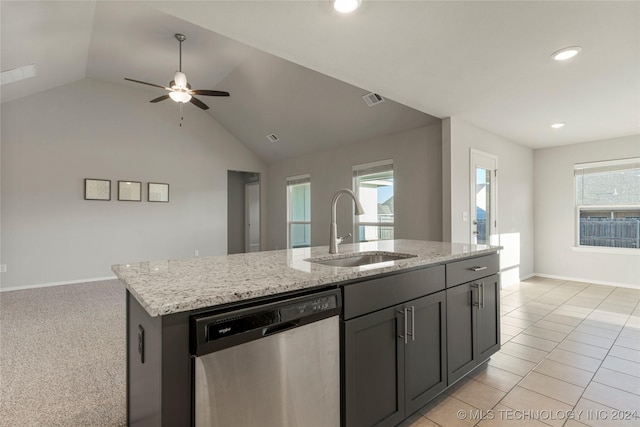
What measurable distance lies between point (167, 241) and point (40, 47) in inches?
143

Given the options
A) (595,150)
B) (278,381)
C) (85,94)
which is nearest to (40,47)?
(85,94)

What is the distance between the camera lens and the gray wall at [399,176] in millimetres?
4383

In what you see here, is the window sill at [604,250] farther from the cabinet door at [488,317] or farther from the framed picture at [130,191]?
the framed picture at [130,191]

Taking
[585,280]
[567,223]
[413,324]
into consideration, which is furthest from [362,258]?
[585,280]

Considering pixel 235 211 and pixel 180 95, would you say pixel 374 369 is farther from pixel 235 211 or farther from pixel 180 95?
pixel 235 211

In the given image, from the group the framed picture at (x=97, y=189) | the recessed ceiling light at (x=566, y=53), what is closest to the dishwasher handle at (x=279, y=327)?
the recessed ceiling light at (x=566, y=53)

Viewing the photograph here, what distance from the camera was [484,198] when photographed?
4.62m

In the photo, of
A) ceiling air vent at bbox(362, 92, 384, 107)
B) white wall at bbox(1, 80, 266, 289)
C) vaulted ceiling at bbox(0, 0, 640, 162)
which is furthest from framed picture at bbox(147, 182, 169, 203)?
ceiling air vent at bbox(362, 92, 384, 107)

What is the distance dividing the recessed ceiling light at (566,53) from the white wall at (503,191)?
1.48m

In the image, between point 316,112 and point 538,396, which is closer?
point 538,396

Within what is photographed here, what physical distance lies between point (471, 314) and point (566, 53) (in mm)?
2172

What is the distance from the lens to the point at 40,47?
352cm

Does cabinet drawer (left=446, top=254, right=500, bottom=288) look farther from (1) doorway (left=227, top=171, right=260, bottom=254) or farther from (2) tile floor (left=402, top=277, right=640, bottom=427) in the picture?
(1) doorway (left=227, top=171, right=260, bottom=254)

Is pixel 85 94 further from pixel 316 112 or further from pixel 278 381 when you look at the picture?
pixel 278 381
